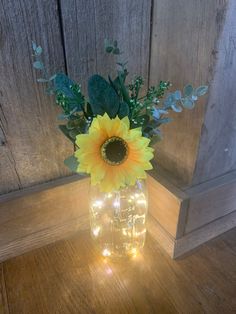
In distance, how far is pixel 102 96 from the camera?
46 centimetres

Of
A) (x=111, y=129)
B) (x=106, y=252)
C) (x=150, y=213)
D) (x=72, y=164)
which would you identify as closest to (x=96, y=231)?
(x=106, y=252)

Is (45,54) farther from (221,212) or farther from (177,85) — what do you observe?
(221,212)

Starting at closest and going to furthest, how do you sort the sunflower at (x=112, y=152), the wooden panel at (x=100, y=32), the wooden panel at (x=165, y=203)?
1. the sunflower at (x=112, y=152)
2. the wooden panel at (x=100, y=32)
3. the wooden panel at (x=165, y=203)

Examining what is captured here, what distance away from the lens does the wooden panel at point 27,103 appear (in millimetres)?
497

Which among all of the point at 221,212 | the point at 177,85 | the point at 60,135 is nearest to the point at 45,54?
the point at 60,135

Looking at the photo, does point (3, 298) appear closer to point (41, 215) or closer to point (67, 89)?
point (41, 215)

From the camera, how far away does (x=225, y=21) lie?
474 mm

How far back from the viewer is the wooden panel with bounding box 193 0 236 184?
495 millimetres

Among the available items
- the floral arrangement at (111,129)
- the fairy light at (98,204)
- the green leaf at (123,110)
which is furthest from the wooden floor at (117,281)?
the green leaf at (123,110)

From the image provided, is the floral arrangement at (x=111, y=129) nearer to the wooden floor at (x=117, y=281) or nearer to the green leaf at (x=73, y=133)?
the green leaf at (x=73, y=133)

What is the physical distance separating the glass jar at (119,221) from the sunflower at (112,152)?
18 cm

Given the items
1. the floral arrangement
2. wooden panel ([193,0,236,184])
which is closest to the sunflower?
the floral arrangement

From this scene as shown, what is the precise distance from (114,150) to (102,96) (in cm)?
10

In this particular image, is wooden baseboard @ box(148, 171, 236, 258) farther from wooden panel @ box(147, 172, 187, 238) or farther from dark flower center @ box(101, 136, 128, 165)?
dark flower center @ box(101, 136, 128, 165)
